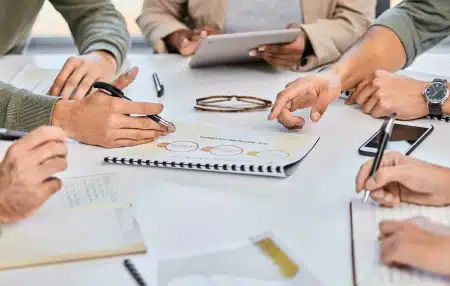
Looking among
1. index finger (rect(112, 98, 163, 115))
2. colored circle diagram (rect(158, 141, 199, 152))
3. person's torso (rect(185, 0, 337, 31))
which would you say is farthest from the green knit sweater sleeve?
person's torso (rect(185, 0, 337, 31))

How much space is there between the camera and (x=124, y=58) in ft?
5.51

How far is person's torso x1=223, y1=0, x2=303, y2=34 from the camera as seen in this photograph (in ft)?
6.11

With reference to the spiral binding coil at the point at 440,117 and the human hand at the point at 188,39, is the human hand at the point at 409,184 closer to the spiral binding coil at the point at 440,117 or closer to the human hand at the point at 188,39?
the spiral binding coil at the point at 440,117

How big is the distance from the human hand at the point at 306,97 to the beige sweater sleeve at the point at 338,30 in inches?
12.6

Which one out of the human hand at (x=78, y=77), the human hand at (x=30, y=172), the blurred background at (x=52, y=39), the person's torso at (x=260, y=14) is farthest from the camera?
the blurred background at (x=52, y=39)

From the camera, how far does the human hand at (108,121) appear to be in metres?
1.08

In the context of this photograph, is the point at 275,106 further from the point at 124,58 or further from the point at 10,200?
the point at 124,58

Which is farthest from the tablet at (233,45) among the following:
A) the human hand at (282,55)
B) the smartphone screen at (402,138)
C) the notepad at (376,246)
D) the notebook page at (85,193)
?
the notepad at (376,246)

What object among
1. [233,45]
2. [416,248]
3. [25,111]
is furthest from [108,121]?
[416,248]

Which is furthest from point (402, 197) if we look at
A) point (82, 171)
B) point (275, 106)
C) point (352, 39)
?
point (352, 39)

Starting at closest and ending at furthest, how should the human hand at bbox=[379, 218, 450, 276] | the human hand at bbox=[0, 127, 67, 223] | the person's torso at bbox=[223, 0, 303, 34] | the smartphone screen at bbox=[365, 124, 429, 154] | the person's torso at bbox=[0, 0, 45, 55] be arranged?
the human hand at bbox=[379, 218, 450, 276]
the human hand at bbox=[0, 127, 67, 223]
the smartphone screen at bbox=[365, 124, 429, 154]
the person's torso at bbox=[0, 0, 45, 55]
the person's torso at bbox=[223, 0, 303, 34]

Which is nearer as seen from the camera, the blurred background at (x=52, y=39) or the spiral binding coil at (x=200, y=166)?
the spiral binding coil at (x=200, y=166)

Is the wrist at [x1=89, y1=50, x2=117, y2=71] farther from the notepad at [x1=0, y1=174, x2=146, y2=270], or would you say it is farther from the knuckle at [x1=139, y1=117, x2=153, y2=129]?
the notepad at [x1=0, y1=174, x2=146, y2=270]

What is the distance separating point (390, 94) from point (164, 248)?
26.2 inches
